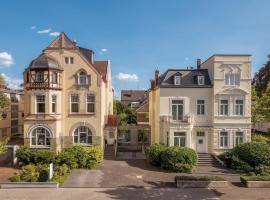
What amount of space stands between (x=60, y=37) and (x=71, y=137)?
1100 centimetres

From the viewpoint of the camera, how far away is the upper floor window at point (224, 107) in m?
29.6

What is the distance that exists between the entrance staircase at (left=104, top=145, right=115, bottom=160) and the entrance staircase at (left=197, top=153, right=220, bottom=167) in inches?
386

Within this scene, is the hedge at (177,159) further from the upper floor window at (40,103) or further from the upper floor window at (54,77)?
the upper floor window at (54,77)

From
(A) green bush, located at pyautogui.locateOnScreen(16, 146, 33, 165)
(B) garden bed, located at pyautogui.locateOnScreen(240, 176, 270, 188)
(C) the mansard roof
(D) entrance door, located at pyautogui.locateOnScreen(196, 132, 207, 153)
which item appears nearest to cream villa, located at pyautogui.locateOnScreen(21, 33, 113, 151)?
(A) green bush, located at pyautogui.locateOnScreen(16, 146, 33, 165)

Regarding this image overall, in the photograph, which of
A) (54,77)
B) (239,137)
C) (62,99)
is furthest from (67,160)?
(239,137)

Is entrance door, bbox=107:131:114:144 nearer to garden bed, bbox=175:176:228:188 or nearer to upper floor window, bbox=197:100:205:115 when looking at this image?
upper floor window, bbox=197:100:205:115

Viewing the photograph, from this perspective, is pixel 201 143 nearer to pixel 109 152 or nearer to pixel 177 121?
pixel 177 121

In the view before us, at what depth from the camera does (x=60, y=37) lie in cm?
2914

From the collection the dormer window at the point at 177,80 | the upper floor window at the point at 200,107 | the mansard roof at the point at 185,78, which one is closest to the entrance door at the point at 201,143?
the upper floor window at the point at 200,107

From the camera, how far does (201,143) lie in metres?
30.1

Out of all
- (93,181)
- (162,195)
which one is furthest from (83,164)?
(162,195)

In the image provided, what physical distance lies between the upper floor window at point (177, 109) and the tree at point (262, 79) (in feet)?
77.8

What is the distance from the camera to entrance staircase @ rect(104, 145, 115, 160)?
Answer: 31097mm

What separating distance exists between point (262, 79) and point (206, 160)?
26.6 metres
